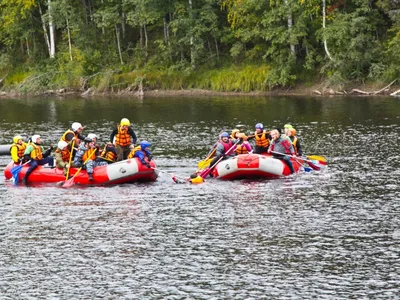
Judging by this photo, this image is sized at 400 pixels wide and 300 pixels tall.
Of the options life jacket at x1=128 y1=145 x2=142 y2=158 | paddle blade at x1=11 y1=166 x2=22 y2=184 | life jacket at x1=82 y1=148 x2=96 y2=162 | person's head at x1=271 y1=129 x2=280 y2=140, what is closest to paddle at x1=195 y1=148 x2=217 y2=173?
person's head at x1=271 y1=129 x2=280 y2=140

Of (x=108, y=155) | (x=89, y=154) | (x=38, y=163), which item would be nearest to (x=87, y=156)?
(x=89, y=154)

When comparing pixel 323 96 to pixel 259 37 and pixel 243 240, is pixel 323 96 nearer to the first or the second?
pixel 259 37

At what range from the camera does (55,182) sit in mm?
33219

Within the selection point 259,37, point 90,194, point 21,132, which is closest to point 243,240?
point 90,194

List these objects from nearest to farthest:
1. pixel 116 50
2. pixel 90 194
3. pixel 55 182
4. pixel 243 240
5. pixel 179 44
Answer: pixel 243 240, pixel 90 194, pixel 55 182, pixel 179 44, pixel 116 50

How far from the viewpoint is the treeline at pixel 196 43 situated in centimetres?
6181

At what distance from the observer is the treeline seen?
61.8m

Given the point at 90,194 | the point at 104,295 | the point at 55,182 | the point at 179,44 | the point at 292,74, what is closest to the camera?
the point at 104,295

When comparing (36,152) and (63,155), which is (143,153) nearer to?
(63,155)

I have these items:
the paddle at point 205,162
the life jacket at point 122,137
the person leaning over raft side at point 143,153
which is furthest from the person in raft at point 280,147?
the life jacket at point 122,137

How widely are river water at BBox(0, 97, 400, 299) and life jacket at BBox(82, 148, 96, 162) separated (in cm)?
146

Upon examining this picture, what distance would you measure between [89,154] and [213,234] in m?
9.30

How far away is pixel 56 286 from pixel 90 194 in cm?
1000

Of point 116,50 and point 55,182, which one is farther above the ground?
point 116,50
